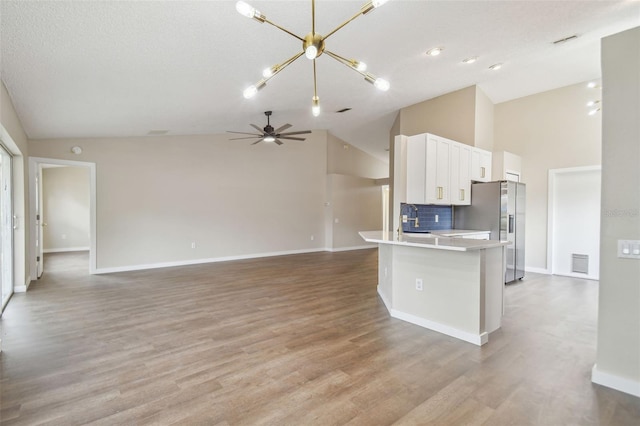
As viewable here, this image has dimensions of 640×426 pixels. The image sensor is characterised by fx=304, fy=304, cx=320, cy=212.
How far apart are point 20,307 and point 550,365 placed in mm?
5912

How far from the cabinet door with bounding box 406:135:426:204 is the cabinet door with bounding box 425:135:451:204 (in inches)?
3.0

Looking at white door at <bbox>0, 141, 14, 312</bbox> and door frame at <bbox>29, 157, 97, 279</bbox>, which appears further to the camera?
door frame at <bbox>29, 157, 97, 279</bbox>

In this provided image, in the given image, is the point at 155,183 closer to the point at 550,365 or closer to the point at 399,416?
the point at 399,416

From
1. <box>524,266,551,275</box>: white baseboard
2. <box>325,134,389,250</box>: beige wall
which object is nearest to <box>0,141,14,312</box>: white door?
<box>325,134,389,250</box>: beige wall

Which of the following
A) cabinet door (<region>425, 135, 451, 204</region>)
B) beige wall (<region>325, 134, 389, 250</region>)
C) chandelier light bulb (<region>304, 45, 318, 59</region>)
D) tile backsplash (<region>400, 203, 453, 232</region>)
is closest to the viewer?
chandelier light bulb (<region>304, 45, 318, 59</region>)

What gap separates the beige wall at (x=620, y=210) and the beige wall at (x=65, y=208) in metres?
11.1

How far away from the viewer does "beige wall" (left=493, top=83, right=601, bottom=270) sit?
5770 millimetres

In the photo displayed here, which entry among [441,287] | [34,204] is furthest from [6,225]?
[441,287]

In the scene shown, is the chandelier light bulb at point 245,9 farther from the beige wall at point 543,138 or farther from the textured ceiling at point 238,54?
the beige wall at point 543,138

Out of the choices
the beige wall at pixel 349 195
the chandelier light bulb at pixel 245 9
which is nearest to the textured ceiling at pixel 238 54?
the chandelier light bulb at pixel 245 9

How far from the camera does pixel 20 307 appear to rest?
12.8ft

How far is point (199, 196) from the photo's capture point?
23.4 ft

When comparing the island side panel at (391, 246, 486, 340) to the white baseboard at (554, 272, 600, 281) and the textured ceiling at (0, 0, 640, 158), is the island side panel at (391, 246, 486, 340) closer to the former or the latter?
the textured ceiling at (0, 0, 640, 158)

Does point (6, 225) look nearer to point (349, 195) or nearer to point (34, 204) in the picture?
point (34, 204)
